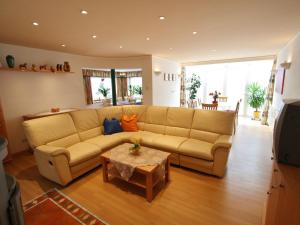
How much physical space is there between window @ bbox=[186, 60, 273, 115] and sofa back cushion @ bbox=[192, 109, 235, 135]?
401cm

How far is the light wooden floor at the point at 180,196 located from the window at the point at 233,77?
15.4 ft

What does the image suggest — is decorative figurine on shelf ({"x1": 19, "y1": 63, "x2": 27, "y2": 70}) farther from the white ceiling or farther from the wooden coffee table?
the wooden coffee table

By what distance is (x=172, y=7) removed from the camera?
2021mm

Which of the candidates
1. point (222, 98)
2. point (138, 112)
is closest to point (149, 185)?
point (138, 112)

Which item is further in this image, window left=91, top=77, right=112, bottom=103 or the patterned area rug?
window left=91, top=77, right=112, bottom=103

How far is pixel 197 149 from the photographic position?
8.77 ft

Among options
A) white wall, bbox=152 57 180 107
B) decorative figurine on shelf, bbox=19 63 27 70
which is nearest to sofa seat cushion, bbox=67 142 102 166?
decorative figurine on shelf, bbox=19 63 27 70

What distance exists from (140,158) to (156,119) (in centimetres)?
152

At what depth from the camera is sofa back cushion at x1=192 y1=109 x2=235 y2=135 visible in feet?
9.67

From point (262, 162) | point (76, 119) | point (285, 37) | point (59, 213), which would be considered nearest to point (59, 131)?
point (76, 119)

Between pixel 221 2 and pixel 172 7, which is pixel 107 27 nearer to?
pixel 172 7

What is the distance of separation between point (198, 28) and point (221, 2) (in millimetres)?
912

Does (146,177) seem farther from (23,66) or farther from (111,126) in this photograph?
(23,66)

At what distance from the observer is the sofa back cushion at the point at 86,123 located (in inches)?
128
